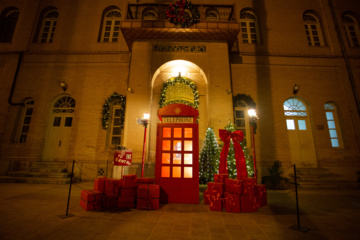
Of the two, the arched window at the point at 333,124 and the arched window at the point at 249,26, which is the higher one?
the arched window at the point at 249,26

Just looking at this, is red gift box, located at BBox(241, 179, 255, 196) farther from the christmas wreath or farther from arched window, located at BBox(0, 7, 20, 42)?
arched window, located at BBox(0, 7, 20, 42)

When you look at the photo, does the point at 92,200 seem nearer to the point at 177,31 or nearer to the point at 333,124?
the point at 177,31

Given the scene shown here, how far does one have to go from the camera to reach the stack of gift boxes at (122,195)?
4.66 metres

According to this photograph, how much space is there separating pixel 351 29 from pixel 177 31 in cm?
1354

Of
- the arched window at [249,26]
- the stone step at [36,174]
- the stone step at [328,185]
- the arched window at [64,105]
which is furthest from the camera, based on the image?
the arched window at [249,26]

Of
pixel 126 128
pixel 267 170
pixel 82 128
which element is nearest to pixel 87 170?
pixel 82 128

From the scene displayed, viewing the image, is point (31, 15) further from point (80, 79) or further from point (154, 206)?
point (154, 206)

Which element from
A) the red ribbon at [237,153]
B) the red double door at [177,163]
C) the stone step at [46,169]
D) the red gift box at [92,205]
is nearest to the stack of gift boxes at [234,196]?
the red ribbon at [237,153]

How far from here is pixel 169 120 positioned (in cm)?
565

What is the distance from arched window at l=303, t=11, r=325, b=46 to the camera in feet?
40.3

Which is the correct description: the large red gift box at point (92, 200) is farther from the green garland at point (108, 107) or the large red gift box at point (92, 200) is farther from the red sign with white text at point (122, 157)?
the green garland at point (108, 107)

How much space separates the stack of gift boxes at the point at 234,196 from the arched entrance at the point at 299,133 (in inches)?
282

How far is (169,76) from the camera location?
34.2ft

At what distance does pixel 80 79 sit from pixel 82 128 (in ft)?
10.8
